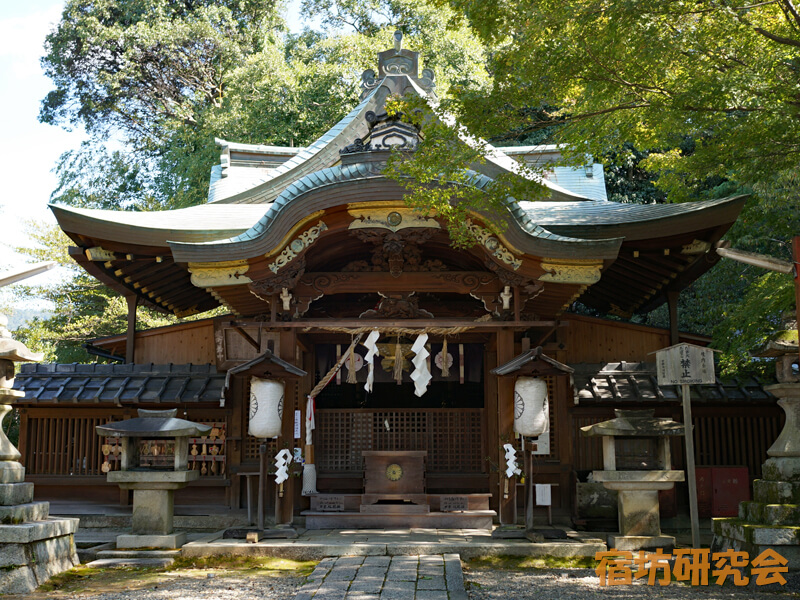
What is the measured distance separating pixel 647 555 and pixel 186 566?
4945 mm

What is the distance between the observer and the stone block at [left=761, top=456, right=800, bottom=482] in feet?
23.4

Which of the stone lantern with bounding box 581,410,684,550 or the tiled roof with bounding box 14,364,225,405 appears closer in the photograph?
the stone lantern with bounding box 581,410,684,550

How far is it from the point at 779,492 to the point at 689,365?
1.99 meters

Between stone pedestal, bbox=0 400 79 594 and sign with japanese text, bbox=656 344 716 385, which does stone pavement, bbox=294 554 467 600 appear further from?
sign with japanese text, bbox=656 344 716 385

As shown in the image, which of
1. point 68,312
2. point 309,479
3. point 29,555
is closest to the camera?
point 29,555

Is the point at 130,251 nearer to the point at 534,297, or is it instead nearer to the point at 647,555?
the point at 534,297

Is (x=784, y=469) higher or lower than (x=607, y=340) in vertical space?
lower

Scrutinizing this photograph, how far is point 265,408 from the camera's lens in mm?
8625

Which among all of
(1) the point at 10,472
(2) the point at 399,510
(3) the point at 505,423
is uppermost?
(3) the point at 505,423

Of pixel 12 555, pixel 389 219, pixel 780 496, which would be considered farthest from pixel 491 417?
pixel 12 555

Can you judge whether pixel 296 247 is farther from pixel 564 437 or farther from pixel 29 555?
pixel 564 437

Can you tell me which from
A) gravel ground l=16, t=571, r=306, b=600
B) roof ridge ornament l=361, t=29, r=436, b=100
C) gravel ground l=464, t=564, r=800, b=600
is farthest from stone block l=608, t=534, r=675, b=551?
roof ridge ornament l=361, t=29, r=436, b=100

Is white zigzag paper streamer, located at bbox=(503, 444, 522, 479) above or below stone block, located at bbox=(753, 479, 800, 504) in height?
above

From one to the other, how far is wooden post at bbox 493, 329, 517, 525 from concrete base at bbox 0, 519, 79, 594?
4955mm
